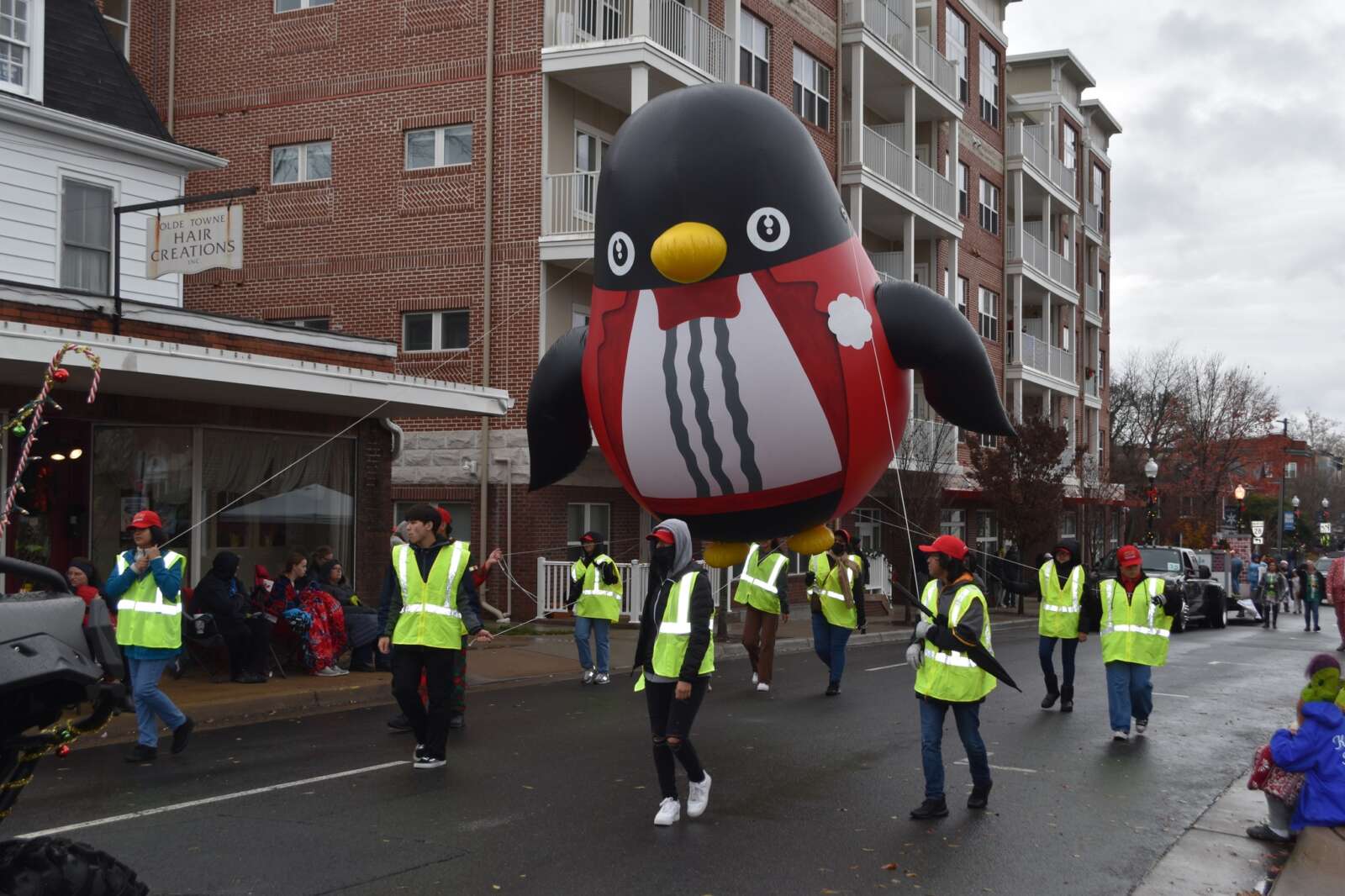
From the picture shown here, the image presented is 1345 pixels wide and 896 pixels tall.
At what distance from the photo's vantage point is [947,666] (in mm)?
7512

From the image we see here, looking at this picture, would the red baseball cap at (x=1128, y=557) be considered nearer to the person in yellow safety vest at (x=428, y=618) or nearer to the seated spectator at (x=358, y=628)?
the person in yellow safety vest at (x=428, y=618)

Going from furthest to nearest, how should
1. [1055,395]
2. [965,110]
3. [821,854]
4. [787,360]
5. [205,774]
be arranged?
[1055,395]
[965,110]
[205,774]
[821,854]
[787,360]

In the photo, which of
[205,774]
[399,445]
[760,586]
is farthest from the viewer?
[399,445]

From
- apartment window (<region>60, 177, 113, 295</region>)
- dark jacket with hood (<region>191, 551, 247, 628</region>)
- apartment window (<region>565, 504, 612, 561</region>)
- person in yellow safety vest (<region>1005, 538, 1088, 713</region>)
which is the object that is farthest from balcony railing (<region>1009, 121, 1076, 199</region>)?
dark jacket with hood (<region>191, 551, 247, 628</region>)

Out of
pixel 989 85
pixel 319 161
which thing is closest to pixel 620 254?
pixel 319 161

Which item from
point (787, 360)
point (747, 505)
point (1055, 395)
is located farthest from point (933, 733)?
point (1055, 395)

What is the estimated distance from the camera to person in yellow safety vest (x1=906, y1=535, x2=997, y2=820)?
24.5ft

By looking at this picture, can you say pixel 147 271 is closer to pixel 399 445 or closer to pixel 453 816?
pixel 399 445

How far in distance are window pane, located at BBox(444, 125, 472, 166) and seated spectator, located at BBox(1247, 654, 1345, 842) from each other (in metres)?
16.8

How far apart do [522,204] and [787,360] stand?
49.0 feet

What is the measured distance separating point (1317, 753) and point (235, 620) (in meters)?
9.76

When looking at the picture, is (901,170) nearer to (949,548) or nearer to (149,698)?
(949,548)

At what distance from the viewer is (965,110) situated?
114ft

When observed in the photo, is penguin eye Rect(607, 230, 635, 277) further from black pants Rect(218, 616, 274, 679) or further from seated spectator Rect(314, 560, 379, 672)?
seated spectator Rect(314, 560, 379, 672)
